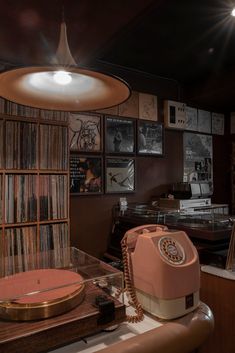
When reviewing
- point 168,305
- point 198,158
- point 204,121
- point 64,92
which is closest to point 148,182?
point 198,158

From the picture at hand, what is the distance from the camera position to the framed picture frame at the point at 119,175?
125 inches

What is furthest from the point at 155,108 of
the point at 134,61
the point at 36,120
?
the point at 36,120

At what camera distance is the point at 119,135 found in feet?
10.7

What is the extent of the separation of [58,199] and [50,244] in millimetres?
397

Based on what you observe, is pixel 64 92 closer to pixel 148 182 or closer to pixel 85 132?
pixel 85 132

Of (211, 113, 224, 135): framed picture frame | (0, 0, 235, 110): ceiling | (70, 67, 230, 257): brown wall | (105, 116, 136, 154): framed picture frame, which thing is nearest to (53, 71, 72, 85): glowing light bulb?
(0, 0, 235, 110): ceiling

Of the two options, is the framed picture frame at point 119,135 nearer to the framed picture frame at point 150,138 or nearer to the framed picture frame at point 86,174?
the framed picture frame at point 150,138

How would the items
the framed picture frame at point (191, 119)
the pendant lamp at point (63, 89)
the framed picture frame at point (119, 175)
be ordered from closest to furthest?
the pendant lamp at point (63, 89) < the framed picture frame at point (119, 175) < the framed picture frame at point (191, 119)

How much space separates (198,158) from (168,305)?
11.0 ft

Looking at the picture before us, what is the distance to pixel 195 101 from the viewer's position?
3.92 metres

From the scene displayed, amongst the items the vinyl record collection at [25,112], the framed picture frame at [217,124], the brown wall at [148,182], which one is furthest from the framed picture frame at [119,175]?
the framed picture frame at [217,124]

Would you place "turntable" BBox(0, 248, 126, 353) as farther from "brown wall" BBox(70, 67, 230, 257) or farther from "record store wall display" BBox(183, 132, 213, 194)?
"record store wall display" BBox(183, 132, 213, 194)

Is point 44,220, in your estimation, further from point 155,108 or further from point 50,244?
point 155,108

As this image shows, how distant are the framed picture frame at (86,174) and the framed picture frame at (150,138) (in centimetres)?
60
